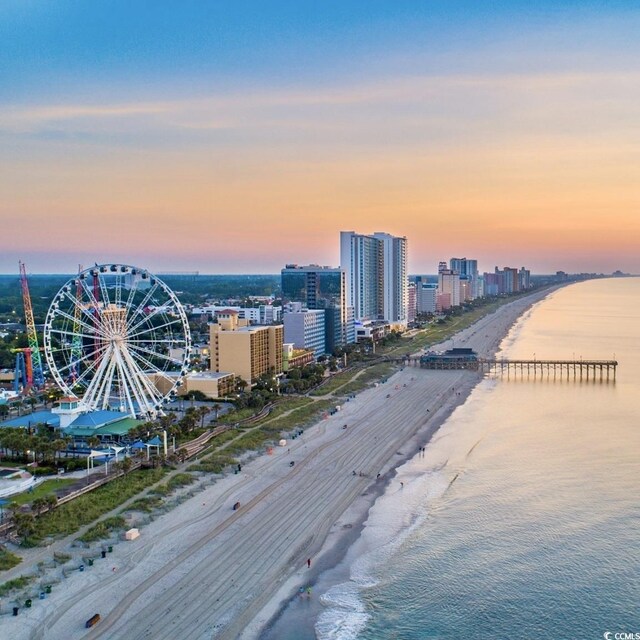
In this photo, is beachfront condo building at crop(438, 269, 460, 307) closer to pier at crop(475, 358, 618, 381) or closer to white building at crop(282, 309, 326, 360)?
pier at crop(475, 358, 618, 381)

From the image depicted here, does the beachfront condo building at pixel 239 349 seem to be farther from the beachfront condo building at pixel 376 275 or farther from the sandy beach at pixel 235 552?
the beachfront condo building at pixel 376 275

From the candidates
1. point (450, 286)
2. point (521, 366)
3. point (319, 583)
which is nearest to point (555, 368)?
point (521, 366)

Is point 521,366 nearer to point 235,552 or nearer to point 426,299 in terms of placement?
point 235,552

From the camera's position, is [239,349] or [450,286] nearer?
[239,349]

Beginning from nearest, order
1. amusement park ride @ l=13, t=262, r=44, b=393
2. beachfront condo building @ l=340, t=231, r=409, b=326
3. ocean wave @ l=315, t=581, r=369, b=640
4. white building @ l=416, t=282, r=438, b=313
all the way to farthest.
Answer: ocean wave @ l=315, t=581, r=369, b=640 < amusement park ride @ l=13, t=262, r=44, b=393 < beachfront condo building @ l=340, t=231, r=409, b=326 < white building @ l=416, t=282, r=438, b=313

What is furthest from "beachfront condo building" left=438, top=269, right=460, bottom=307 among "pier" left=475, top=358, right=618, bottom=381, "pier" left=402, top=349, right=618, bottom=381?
"pier" left=475, top=358, right=618, bottom=381
